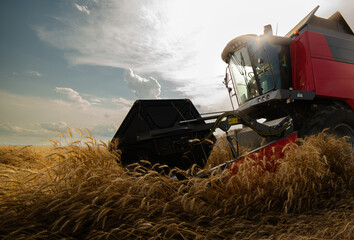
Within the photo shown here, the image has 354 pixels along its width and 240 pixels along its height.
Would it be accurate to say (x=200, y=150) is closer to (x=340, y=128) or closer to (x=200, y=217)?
(x=200, y=217)

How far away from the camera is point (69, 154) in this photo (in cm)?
241

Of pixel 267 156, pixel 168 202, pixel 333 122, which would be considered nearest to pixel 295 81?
pixel 333 122

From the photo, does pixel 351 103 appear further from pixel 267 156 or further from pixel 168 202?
pixel 168 202

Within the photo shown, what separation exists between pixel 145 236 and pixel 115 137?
1682mm

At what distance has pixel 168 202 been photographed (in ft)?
5.56

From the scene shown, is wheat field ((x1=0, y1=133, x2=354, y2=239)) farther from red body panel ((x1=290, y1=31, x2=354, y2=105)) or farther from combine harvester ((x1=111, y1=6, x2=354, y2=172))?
red body panel ((x1=290, y1=31, x2=354, y2=105))

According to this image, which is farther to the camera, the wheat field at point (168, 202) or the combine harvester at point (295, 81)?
the combine harvester at point (295, 81)

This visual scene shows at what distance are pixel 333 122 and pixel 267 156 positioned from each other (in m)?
2.45

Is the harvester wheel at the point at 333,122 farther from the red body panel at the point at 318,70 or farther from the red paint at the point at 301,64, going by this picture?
the red paint at the point at 301,64

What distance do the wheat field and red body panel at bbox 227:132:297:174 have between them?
168mm

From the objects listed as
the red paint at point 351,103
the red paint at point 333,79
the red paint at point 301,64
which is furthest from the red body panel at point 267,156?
the red paint at point 351,103

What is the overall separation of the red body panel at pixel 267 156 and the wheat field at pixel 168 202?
0.17 m

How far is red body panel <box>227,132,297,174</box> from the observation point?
265cm

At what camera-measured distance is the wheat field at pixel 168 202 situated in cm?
136
